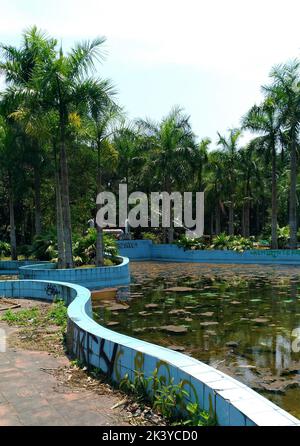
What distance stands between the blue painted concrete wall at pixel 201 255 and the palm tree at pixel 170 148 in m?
4.11

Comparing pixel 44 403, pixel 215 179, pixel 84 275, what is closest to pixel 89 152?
pixel 84 275

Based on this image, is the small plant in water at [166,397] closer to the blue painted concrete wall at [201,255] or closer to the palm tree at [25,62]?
the palm tree at [25,62]

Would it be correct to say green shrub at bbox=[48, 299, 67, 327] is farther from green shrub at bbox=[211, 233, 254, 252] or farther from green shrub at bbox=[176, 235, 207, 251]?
green shrub at bbox=[176, 235, 207, 251]

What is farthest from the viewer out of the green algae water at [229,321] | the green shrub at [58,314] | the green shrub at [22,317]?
the green shrub at [22,317]

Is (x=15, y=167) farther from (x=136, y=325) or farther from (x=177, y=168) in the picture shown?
(x=136, y=325)

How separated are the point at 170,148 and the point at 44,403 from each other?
26326mm

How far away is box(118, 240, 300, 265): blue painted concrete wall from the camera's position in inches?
1023

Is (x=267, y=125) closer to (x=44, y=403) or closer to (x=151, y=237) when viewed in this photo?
(x=151, y=237)

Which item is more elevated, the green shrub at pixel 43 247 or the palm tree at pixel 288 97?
the palm tree at pixel 288 97

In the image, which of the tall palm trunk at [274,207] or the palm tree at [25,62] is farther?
the tall palm trunk at [274,207]

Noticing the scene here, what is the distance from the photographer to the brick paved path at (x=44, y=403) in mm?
4367

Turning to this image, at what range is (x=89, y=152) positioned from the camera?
2269 centimetres

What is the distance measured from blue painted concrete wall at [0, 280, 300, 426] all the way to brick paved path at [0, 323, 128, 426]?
0.46 metres

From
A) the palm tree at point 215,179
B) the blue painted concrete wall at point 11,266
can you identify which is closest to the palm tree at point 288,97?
the palm tree at point 215,179
